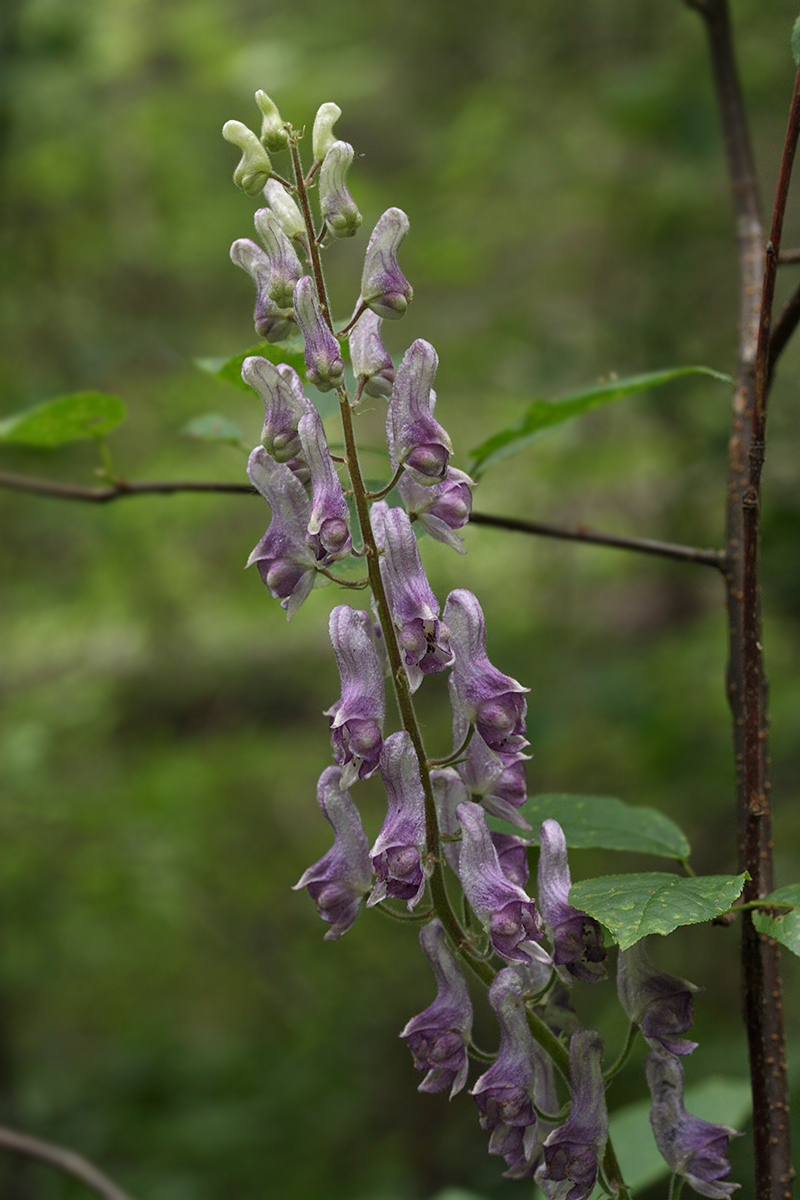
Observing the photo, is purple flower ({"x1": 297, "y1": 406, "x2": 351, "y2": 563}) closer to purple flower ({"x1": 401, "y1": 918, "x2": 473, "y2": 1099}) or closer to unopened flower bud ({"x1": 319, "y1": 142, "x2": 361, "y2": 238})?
unopened flower bud ({"x1": 319, "y1": 142, "x2": 361, "y2": 238})

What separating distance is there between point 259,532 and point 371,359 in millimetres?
6654

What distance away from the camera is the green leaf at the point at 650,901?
1.09 m

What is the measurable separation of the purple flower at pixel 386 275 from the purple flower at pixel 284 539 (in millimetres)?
235

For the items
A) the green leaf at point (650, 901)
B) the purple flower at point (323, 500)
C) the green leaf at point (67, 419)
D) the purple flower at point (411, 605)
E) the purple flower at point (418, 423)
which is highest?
the purple flower at point (418, 423)

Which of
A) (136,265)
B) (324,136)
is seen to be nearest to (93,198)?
(136,265)

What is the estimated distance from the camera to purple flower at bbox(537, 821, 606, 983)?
1223 millimetres

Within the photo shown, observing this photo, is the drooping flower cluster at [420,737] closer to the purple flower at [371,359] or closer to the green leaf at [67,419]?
the purple flower at [371,359]

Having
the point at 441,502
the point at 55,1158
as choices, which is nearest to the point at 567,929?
the point at 441,502

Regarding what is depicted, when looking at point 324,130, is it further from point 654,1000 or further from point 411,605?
point 654,1000

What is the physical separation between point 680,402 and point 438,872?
357 centimetres

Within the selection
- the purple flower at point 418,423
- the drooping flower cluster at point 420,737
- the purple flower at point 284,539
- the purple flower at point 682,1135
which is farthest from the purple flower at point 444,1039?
the purple flower at point 418,423

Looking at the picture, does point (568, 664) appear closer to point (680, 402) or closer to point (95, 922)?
point (680, 402)

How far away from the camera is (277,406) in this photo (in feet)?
4.17

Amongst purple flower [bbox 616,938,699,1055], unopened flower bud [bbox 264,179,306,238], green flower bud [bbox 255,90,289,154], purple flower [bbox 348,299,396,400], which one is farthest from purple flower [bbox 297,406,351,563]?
purple flower [bbox 616,938,699,1055]
